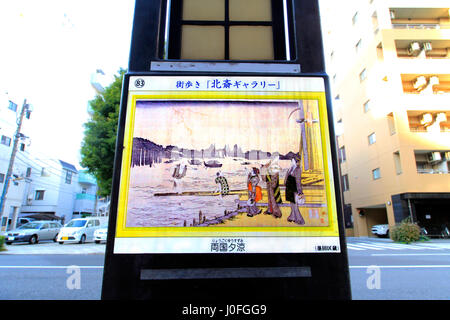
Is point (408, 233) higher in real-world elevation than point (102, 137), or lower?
lower

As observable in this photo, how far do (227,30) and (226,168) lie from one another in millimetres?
999

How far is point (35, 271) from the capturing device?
22.8ft

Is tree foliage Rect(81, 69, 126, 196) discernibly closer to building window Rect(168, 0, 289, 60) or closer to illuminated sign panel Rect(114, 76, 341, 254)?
building window Rect(168, 0, 289, 60)

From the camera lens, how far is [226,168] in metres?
1.47

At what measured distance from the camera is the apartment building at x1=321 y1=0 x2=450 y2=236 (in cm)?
1778

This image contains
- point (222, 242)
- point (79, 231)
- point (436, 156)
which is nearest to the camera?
point (222, 242)

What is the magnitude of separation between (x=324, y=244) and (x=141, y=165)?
107cm

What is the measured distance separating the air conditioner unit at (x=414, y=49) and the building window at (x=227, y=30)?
76.3 feet

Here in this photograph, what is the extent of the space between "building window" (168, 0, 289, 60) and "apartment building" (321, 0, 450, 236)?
1657cm

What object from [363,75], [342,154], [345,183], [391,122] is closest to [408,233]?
[391,122]

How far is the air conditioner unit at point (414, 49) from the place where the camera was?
19.3 meters

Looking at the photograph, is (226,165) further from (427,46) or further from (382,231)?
(427,46)

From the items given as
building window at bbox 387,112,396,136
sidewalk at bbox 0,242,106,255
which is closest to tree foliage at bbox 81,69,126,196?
sidewalk at bbox 0,242,106,255
